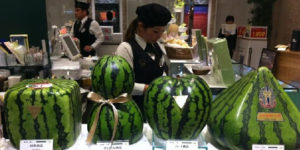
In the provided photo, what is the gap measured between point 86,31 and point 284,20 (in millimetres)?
6553

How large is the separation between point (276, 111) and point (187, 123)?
0.34 m

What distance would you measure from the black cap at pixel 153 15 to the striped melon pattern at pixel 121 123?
102 centimetres

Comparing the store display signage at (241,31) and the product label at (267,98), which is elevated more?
the store display signage at (241,31)

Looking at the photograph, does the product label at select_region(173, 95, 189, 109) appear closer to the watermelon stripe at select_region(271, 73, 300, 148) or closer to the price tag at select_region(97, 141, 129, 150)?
the price tag at select_region(97, 141, 129, 150)

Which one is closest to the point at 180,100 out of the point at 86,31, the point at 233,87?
the point at 233,87

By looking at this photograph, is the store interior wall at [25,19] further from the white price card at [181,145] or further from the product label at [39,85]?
the white price card at [181,145]

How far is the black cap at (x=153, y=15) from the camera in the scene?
6.13 ft

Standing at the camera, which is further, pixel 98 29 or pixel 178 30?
pixel 98 29

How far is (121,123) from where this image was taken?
3.19 ft

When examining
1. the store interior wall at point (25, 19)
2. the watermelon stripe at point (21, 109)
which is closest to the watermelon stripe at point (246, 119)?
the watermelon stripe at point (21, 109)

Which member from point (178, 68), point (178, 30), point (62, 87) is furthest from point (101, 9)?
point (62, 87)

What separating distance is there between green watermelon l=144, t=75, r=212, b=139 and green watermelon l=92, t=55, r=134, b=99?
110 mm

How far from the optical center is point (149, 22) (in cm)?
194

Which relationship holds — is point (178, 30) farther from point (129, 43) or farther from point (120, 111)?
point (120, 111)
